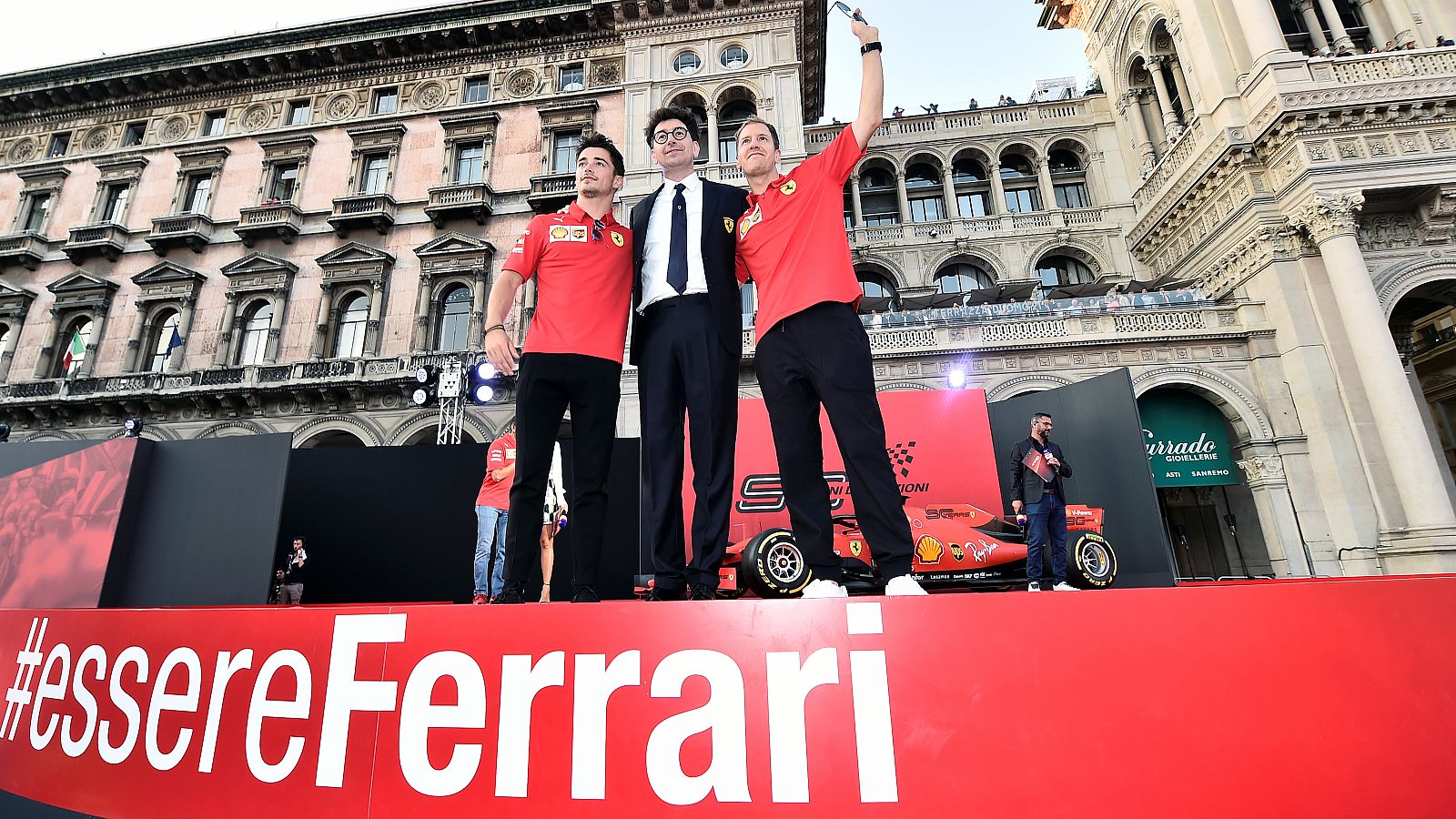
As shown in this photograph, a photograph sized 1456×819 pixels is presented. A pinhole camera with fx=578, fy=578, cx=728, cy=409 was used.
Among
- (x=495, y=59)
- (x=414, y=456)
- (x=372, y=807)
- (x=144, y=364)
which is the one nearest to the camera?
(x=372, y=807)

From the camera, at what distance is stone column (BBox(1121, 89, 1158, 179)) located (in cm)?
1859

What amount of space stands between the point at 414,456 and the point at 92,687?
7626 millimetres

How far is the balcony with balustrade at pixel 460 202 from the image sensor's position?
1839 cm

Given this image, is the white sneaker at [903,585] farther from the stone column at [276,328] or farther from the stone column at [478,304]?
the stone column at [276,328]

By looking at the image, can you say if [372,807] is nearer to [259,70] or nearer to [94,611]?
[94,611]

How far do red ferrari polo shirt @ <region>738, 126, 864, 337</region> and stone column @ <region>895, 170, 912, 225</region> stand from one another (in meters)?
19.2

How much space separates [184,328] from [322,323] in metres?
4.85

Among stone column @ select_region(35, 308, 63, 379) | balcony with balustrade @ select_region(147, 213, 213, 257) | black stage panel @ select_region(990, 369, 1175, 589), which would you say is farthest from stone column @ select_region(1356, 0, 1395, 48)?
stone column @ select_region(35, 308, 63, 379)

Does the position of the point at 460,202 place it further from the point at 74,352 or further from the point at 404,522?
the point at 404,522

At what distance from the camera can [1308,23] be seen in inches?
675

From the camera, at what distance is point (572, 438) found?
2816mm

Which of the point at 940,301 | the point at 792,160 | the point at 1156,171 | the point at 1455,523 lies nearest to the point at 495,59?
the point at 792,160

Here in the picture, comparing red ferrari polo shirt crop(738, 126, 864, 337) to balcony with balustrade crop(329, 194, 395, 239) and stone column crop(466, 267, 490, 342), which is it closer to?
stone column crop(466, 267, 490, 342)

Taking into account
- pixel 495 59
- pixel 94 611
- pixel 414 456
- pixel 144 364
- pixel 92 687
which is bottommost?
pixel 92 687
